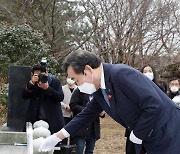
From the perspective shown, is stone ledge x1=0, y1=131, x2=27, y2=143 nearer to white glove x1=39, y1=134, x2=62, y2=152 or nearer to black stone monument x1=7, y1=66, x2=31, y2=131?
white glove x1=39, y1=134, x2=62, y2=152

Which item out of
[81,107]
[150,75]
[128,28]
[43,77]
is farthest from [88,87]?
[128,28]

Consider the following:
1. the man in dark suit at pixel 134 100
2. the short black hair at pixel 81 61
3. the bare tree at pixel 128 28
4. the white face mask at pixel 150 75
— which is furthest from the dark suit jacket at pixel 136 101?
the bare tree at pixel 128 28

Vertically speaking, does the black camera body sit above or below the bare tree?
below

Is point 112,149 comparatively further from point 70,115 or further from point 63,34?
point 63,34

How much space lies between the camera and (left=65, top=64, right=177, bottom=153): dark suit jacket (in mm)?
2705

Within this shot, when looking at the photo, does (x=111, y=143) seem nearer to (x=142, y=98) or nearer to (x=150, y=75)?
(x=150, y=75)

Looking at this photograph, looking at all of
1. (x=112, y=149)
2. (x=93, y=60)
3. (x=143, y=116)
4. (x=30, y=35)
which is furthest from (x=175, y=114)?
(x=30, y=35)

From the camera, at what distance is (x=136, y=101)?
2.76 m

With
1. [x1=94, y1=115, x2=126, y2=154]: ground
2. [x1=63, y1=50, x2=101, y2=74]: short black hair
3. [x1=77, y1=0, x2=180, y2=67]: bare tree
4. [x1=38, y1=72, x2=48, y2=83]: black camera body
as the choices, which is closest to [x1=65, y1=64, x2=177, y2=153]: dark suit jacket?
[x1=63, y1=50, x2=101, y2=74]: short black hair

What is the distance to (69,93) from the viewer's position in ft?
19.8

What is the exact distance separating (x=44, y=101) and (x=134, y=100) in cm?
230

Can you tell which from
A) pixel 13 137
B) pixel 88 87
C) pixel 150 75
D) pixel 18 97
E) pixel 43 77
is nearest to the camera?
pixel 88 87

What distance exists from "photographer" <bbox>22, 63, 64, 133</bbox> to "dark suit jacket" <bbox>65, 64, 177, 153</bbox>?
1912 mm

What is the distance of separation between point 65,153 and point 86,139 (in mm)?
988
